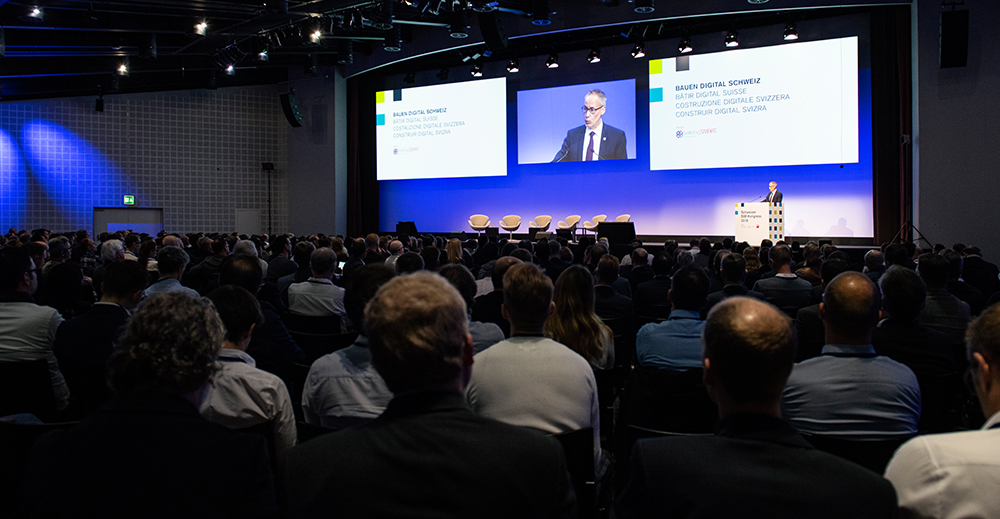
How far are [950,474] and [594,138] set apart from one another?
13.3 metres

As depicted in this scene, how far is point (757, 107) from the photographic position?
40.0 feet

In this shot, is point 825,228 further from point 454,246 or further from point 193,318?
point 193,318

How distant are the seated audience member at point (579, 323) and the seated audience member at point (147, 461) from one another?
1857mm

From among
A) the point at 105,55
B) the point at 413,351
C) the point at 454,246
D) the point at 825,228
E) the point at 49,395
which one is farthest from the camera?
the point at 105,55

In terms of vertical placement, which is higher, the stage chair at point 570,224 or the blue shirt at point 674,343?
the stage chair at point 570,224

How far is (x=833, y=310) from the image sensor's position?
2.25 m

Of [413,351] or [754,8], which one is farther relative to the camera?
[754,8]

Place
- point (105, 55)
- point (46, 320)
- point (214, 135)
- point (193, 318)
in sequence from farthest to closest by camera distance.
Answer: point (214, 135)
point (105, 55)
point (46, 320)
point (193, 318)

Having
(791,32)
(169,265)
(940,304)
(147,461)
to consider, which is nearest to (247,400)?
(147,461)

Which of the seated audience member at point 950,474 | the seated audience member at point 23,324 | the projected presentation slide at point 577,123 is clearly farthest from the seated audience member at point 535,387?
the projected presentation slide at point 577,123

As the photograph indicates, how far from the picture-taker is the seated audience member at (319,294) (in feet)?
15.4

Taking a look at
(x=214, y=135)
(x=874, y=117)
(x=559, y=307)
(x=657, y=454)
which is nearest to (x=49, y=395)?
(x=559, y=307)

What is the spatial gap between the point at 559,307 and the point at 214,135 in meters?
16.0

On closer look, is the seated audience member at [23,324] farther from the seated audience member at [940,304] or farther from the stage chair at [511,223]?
the stage chair at [511,223]
